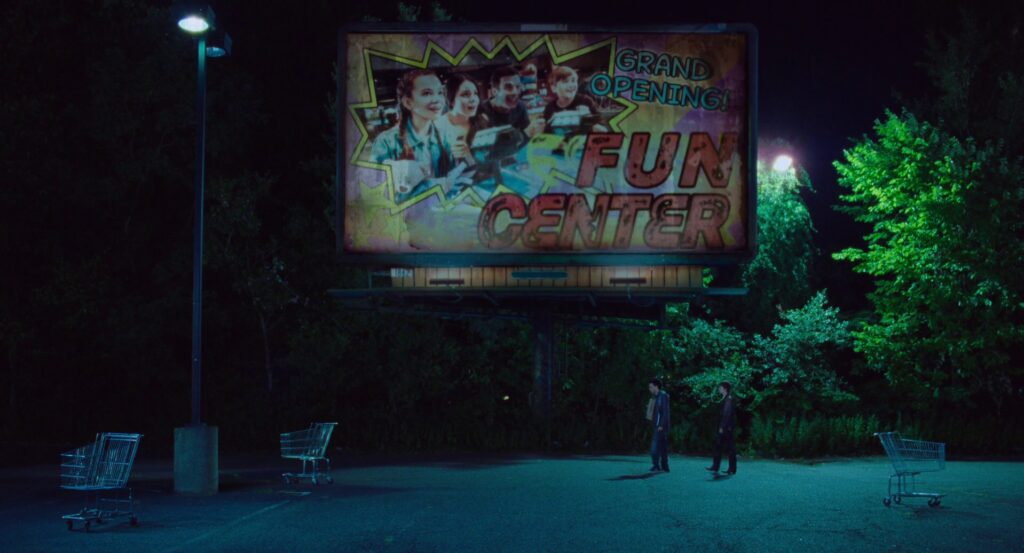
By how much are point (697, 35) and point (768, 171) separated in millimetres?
10709

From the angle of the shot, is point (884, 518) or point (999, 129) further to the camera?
point (999, 129)

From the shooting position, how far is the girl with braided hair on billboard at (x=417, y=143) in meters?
23.7

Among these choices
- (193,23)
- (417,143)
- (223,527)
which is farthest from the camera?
(417,143)

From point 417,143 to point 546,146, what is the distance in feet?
9.82

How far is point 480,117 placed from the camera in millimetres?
23766

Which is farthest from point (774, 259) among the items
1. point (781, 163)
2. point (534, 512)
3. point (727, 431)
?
point (534, 512)

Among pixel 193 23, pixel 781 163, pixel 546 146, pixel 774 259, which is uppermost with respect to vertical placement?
pixel 781 163

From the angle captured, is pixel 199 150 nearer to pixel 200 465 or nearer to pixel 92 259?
pixel 200 465

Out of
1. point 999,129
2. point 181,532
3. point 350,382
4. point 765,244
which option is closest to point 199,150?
point 181,532

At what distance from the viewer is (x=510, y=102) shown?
23.7 m

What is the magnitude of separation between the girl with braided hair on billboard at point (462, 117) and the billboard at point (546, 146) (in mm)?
33

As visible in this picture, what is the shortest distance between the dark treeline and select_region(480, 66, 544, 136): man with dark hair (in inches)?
260

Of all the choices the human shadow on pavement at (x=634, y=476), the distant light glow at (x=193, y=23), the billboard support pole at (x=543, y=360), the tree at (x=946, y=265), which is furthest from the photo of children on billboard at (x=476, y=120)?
the tree at (x=946, y=265)

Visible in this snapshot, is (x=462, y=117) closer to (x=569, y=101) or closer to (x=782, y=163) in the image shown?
(x=569, y=101)
